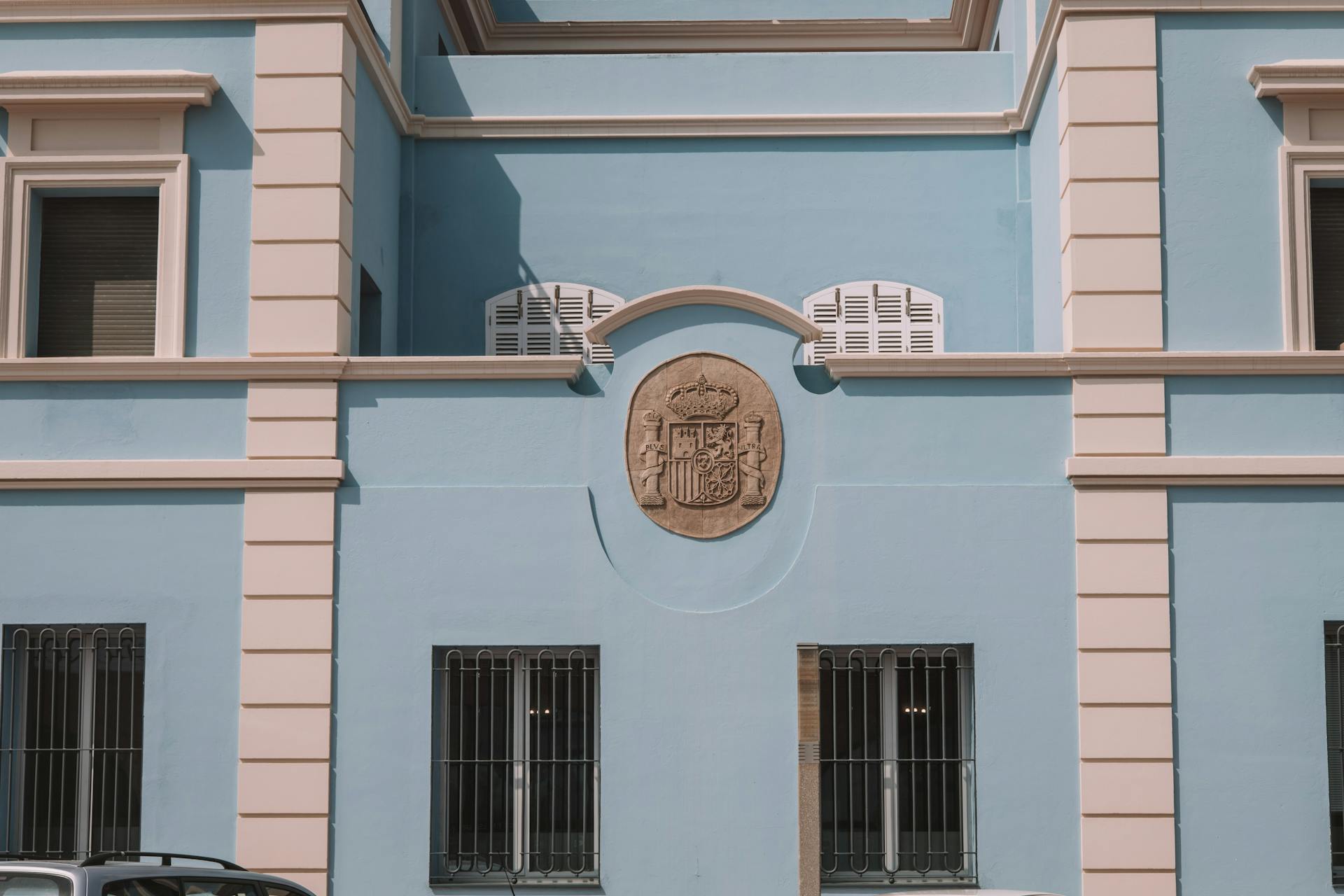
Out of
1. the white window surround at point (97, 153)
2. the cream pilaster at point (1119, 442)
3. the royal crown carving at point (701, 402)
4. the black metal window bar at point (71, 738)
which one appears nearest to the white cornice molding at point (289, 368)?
the white window surround at point (97, 153)

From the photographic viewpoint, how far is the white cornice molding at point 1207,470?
40.5 feet

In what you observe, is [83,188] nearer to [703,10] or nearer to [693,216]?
[693,216]

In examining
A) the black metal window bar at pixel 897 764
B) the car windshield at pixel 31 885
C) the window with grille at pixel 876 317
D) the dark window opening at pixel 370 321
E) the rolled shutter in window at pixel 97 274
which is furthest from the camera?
the window with grille at pixel 876 317

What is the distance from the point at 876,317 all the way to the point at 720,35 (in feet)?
15.0

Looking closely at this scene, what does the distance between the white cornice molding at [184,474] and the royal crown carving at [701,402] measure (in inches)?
102

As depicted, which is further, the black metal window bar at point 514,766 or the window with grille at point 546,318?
the window with grille at point 546,318

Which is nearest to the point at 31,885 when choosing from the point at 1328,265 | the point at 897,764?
the point at 897,764

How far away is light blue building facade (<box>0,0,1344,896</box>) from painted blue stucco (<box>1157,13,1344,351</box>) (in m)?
0.03

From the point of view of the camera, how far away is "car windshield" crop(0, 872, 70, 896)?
305 inches

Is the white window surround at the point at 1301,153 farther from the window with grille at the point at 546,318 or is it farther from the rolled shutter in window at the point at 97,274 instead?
the rolled shutter in window at the point at 97,274

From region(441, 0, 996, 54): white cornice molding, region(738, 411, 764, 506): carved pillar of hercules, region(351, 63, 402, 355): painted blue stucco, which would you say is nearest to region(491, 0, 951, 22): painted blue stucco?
region(441, 0, 996, 54): white cornice molding

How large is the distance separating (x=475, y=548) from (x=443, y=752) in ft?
5.09

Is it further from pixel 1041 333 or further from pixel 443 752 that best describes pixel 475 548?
pixel 1041 333

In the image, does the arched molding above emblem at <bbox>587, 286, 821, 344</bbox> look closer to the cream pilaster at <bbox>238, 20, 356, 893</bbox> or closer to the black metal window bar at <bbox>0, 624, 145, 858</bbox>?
the cream pilaster at <bbox>238, 20, 356, 893</bbox>
